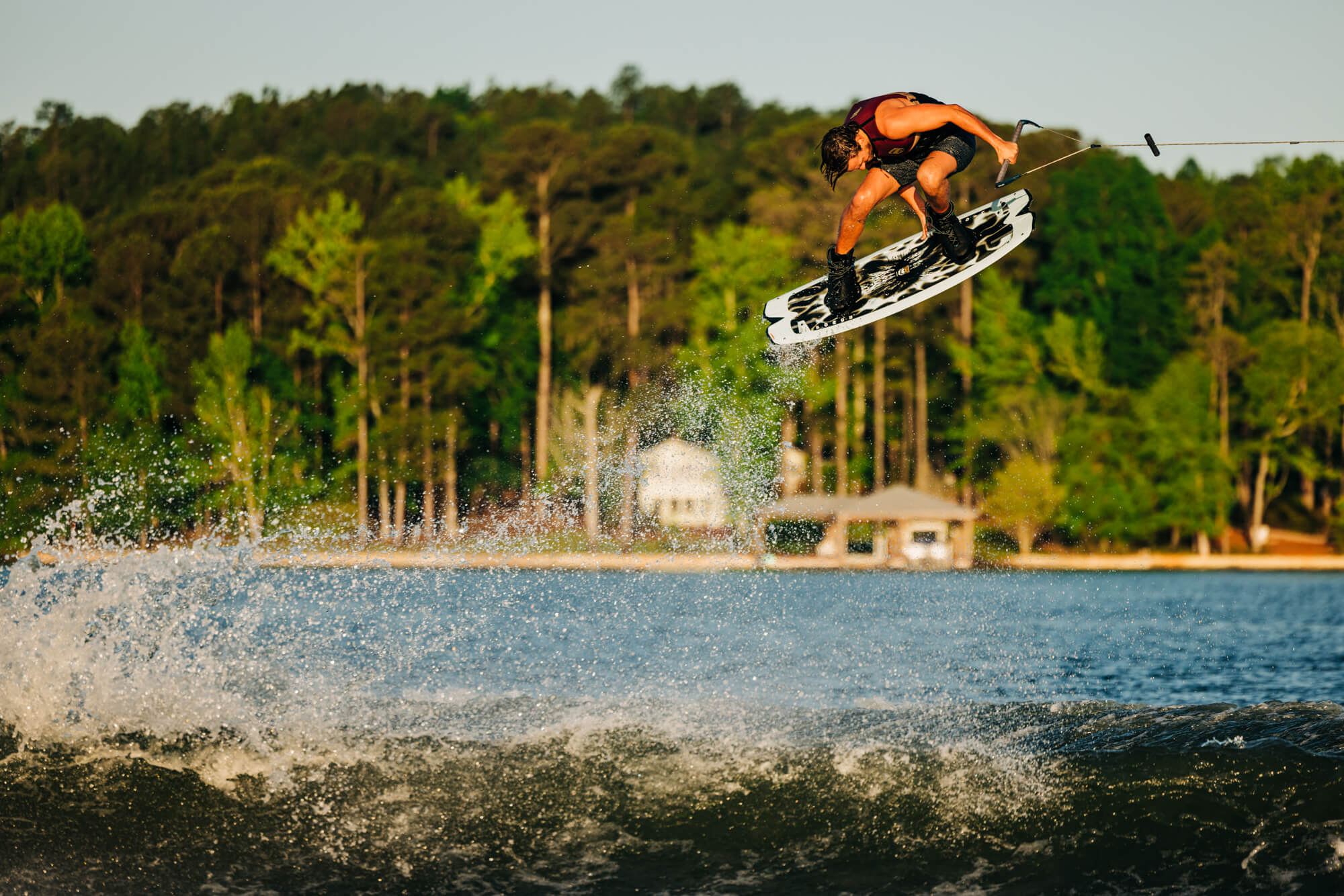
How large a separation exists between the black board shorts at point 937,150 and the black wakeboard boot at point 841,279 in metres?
0.63

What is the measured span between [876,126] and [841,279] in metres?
1.13

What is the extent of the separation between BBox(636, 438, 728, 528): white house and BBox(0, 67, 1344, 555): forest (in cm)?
96

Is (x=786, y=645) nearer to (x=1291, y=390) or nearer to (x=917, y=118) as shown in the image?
(x=917, y=118)

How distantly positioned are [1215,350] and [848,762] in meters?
41.3

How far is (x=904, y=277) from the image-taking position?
8266mm

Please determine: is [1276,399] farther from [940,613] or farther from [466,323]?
[940,613]

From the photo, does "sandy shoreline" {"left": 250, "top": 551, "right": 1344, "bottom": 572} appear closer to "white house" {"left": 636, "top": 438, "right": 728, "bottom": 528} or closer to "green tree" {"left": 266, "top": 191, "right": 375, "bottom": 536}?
"white house" {"left": 636, "top": 438, "right": 728, "bottom": 528}

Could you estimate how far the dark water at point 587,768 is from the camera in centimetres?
563

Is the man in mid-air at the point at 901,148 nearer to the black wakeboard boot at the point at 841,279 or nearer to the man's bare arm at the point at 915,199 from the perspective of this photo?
the man's bare arm at the point at 915,199

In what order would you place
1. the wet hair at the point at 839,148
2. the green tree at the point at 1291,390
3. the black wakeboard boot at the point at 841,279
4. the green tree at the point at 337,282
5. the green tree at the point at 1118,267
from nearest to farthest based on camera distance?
1. the wet hair at the point at 839,148
2. the black wakeboard boot at the point at 841,279
3. the green tree at the point at 337,282
4. the green tree at the point at 1291,390
5. the green tree at the point at 1118,267

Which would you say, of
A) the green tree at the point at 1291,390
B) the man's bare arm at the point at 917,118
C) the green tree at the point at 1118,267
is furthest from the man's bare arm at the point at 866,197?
the green tree at the point at 1118,267

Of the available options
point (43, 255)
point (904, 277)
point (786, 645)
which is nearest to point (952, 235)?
point (904, 277)

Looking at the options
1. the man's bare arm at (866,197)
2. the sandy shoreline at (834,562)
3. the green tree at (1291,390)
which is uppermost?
the green tree at (1291,390)

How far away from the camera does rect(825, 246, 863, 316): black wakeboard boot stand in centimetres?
720
